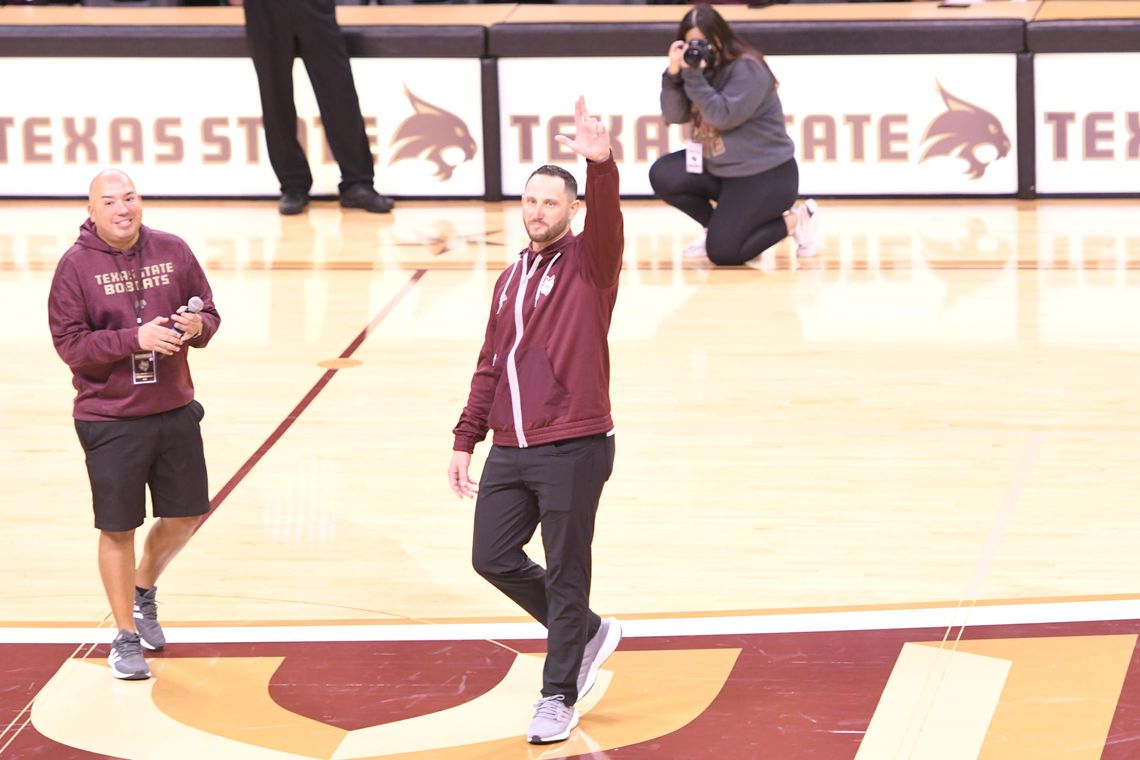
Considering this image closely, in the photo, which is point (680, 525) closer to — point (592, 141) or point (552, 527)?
point (552, 527)

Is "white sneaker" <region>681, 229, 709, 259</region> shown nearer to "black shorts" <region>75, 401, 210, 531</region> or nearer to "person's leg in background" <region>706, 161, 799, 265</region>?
"person's leg in background" <region>706, 161, 799, 265</region>

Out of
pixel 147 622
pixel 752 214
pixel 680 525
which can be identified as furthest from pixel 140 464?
pixel 752 214

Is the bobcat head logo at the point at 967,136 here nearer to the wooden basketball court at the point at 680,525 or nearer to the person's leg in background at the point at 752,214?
the wooden basketball court at the point at 680,525

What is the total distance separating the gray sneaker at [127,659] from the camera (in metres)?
5.21

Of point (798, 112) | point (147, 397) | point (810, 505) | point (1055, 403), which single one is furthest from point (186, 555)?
point (798, 112)

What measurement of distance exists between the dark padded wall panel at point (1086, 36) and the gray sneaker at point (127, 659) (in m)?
7.99

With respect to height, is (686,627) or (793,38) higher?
(793,38)

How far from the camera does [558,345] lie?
4676mm

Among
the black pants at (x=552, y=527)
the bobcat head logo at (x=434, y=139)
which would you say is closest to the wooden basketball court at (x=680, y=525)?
the black pants at (x=552, y=527)

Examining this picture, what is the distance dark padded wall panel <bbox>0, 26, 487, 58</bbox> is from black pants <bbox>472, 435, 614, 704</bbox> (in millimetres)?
7668

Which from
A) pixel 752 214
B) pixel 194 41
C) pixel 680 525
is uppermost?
pixel 194 41

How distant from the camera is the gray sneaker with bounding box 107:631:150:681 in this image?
521 centimetres

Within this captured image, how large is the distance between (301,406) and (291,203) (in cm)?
432

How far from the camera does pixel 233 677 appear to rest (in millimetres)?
5238
